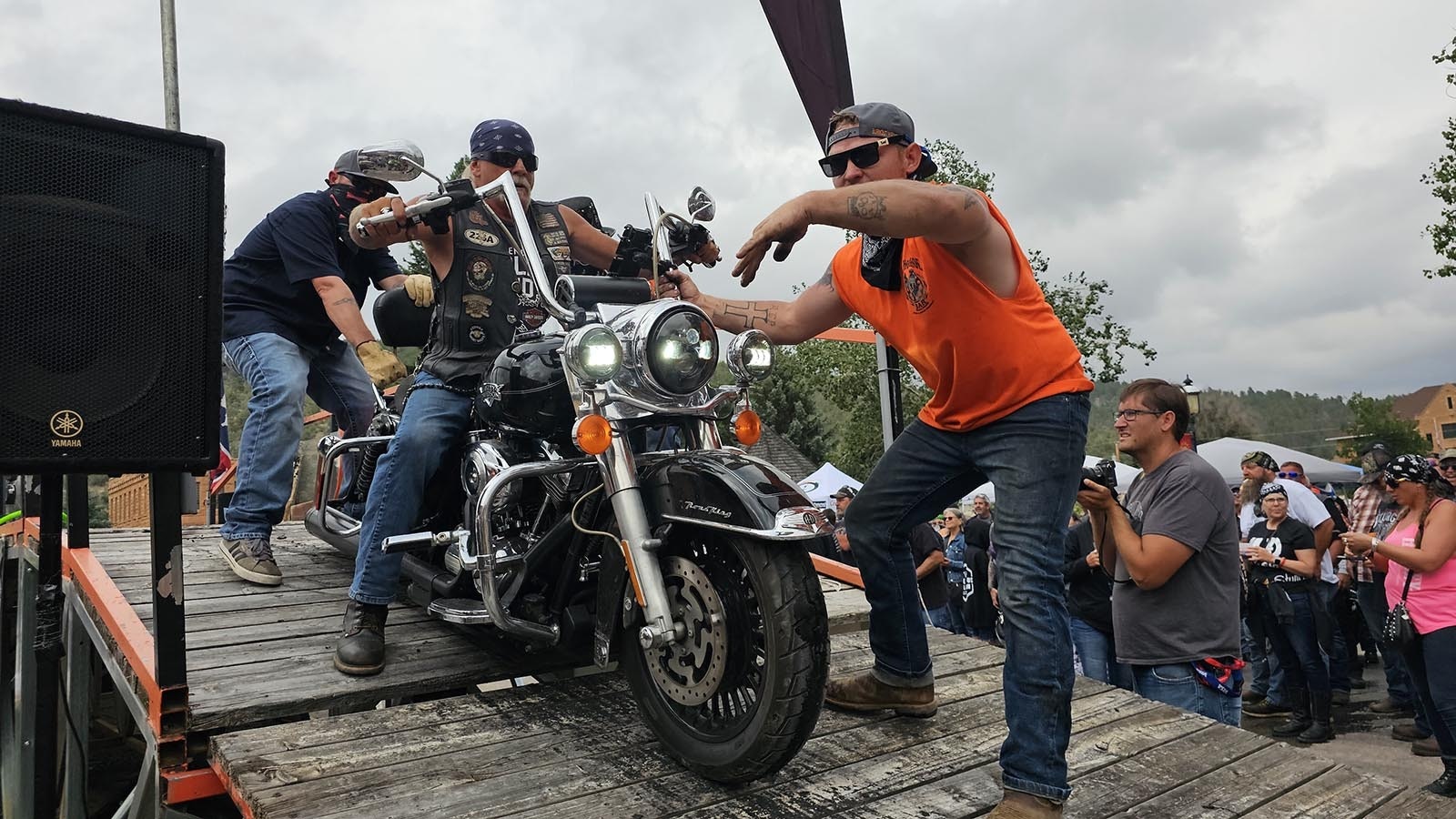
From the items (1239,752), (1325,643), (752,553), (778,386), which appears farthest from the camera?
(778,386)

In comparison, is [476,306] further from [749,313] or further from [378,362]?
[749,313]

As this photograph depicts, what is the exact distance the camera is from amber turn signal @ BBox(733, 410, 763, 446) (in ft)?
9.56

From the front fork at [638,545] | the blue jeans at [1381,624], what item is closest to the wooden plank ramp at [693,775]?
the front fork at [638,545]

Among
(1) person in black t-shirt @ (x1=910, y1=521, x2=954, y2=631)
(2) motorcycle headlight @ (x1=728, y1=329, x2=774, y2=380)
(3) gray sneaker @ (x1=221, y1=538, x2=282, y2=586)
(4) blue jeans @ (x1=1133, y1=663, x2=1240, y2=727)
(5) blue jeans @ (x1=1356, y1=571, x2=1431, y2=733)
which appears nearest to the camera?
(2) motorcycle headlight @ (x1=728, y1=329, x2=774, y2=380)

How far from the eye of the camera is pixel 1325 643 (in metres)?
7.28

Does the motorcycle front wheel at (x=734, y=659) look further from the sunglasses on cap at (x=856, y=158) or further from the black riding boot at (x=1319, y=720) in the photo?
the black riding boot at (x=1319, y=720)

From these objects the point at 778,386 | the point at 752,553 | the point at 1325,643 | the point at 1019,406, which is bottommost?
the point at 1325,643

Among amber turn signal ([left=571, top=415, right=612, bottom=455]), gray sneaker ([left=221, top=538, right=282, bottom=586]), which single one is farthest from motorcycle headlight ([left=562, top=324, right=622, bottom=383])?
gray sneaker ([left=221, top=538, right=282, bottom=586])

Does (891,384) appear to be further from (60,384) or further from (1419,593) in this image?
(60,384)

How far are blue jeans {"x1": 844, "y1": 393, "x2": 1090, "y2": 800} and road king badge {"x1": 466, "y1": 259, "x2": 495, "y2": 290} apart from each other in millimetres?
1574

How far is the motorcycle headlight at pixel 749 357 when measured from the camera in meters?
2.87

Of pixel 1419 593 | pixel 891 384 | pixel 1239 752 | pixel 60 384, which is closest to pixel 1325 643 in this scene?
pixel 1419 593

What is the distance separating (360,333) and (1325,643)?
7154mm

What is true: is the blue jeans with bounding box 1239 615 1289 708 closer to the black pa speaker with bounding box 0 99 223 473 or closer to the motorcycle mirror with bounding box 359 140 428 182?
the motorcycle mirror with bounding box 359 140 428 182
